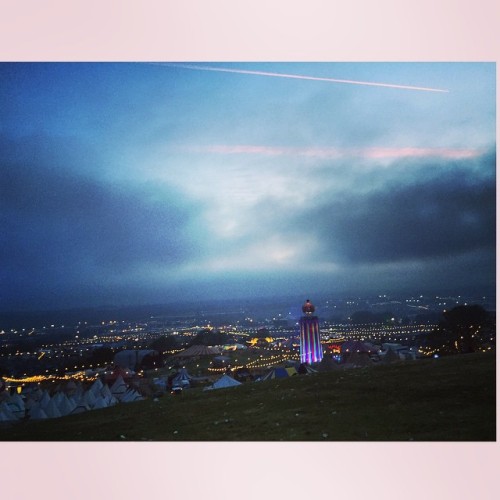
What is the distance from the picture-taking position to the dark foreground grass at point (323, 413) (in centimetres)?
573

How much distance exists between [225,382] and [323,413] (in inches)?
76.7

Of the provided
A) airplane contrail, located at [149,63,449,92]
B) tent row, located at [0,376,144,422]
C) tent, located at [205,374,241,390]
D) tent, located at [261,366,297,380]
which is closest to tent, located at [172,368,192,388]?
tent, located at [205,374,241,390]

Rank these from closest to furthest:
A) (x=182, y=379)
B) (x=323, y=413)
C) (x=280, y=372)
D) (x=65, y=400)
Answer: (x=323, y=413) < (x=65, y=400) < (x=280, y=372) < (x=182, y=379)

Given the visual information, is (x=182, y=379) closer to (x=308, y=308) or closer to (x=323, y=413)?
(x=308, y=308)

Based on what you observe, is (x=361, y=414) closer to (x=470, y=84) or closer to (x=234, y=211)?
(x=234, y=211)

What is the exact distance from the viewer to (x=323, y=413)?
600 centimetres

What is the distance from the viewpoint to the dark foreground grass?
5.73m

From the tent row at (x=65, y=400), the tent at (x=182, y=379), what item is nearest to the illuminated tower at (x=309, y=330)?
the tent at (x=182, y=379)

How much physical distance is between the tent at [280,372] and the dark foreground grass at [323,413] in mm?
532

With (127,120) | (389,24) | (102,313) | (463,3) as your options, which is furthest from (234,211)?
(463,3)

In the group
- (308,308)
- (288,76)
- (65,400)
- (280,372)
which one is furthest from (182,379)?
(288,76)

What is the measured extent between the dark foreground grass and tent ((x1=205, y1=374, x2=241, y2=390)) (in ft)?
1.36

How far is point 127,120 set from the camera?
24.6ft

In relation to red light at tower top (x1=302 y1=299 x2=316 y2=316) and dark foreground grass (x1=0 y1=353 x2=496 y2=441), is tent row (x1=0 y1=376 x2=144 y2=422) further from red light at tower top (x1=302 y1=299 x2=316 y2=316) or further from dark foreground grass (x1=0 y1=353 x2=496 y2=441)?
red light at tower top (x1=302 y1=299 x2=316 y2=316)
